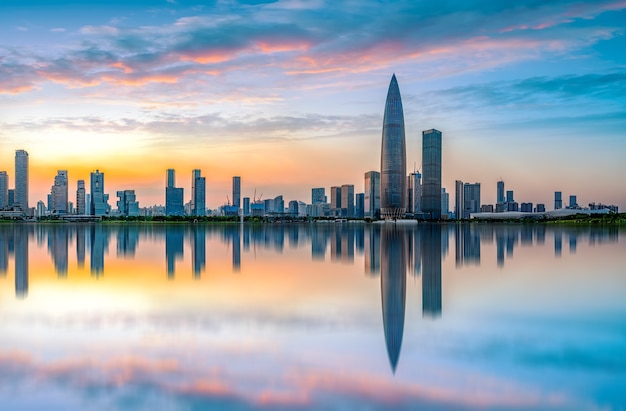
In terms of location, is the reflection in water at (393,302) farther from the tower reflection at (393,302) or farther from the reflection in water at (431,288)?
the reflection in water at (431,288)

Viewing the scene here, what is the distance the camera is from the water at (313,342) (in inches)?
429

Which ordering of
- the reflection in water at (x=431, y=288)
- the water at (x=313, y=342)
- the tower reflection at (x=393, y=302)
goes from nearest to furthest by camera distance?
the water at (x=313, y=342) → the tower reflection at (x=393, y=302) → the reflection in water at (x=431, y=288)

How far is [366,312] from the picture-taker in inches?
766

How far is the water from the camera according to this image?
10.9 meters

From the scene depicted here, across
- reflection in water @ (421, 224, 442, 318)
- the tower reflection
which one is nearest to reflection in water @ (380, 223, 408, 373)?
the tower reflection

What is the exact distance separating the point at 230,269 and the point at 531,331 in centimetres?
2129

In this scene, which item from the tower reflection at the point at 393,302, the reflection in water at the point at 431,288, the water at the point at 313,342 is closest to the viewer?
the water at the point at 313,342

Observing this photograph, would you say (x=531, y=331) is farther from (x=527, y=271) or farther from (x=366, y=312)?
(x=527, y=271)

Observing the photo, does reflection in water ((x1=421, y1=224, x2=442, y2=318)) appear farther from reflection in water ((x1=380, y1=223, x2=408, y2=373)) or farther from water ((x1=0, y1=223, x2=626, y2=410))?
reflection in water ((x1=380, y1=223, x2=408, y2=373))

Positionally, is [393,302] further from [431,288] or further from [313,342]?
[313,342]

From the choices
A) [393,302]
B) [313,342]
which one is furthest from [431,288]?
[313,342]

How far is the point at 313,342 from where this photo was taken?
49.3ft

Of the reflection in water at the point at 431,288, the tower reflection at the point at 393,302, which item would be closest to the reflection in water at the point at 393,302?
the tower reflection at the point at 393,302

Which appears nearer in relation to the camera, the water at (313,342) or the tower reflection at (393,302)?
the water at (313,342)
